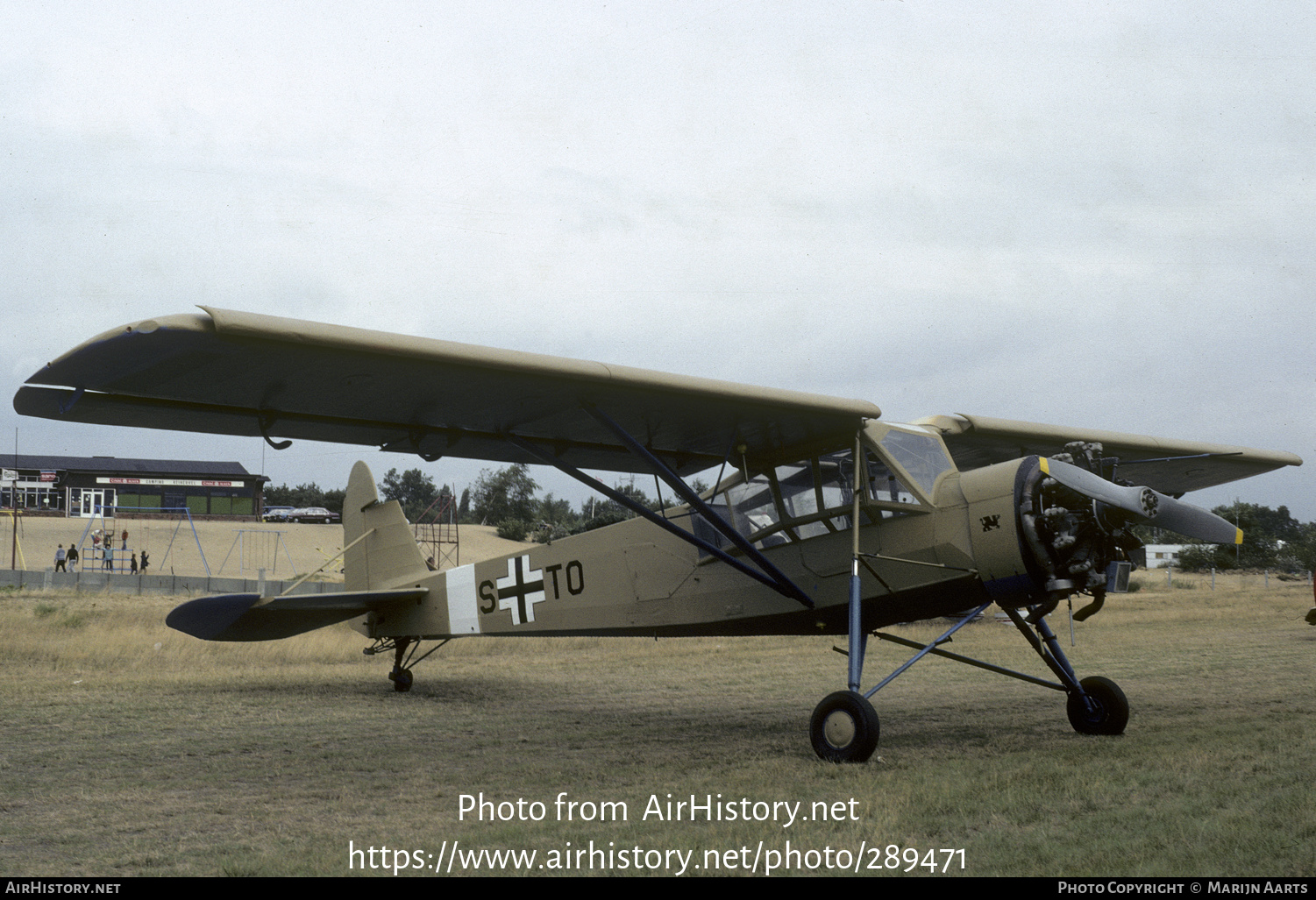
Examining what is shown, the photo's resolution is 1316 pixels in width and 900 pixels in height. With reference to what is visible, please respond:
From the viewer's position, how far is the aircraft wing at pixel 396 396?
5871 mm

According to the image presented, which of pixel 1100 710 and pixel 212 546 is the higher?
pixel 212 546

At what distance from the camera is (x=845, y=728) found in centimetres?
679

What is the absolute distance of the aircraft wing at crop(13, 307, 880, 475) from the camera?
587cm

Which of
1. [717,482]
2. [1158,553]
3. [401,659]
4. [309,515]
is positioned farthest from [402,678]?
[1158,553]

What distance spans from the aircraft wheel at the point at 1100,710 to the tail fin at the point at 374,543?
8.01 m

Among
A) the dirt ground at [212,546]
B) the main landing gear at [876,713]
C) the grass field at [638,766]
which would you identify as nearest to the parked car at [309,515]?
the dirt ground at [212,546]

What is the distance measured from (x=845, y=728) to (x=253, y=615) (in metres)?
6.32

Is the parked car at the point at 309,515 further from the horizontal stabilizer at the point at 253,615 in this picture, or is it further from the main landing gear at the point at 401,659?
the horizontal stabilizer at the point at 253,615

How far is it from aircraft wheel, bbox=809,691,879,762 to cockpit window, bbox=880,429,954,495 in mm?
1893

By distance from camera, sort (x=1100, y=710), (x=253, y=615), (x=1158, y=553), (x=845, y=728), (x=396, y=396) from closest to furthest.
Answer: (x=845, y=728) → (x=396, y=396) → (x=1100, y=710) → (x=253, y=615) → (x=1158, y=553)

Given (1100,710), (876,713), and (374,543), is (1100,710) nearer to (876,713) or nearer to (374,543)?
(876,713)

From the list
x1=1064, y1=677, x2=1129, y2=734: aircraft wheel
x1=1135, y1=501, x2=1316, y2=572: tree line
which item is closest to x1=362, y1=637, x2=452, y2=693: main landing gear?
x1=1064, y1=677, x2=1129, y2=734: aircraft wheel

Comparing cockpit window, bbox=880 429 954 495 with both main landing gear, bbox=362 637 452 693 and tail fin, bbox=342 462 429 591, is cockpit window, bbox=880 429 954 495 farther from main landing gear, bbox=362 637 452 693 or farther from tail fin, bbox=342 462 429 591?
tail fin, bbox=342 462 429 591
